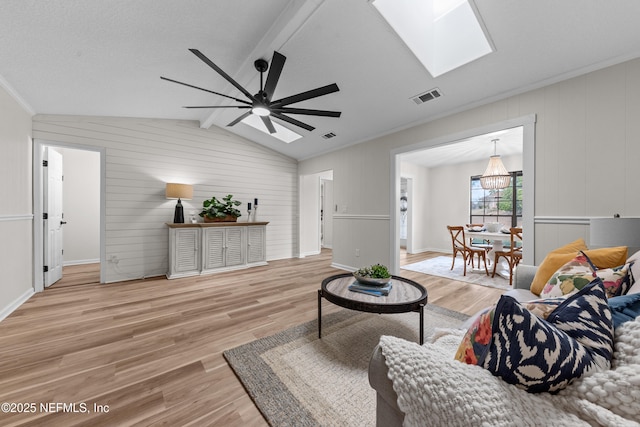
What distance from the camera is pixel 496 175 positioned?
464 cm

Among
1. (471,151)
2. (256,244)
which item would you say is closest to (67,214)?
(256,244)

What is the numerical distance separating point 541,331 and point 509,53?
9.14ft

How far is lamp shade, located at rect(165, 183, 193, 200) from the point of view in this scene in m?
4.12

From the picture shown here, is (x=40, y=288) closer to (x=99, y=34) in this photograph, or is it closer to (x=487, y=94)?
(x=99, y=34)

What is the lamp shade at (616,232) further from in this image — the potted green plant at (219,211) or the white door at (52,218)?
the white door at (52,218)

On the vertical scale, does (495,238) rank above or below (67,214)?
below

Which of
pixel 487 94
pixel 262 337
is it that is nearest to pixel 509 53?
pixel 487 94

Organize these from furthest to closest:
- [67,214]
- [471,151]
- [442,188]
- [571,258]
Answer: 1. [442,188]
2. [471,151]
3. [67,214]
4. [571,258]

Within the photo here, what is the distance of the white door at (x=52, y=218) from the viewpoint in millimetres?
3536

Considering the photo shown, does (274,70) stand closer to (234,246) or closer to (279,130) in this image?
(279,130)

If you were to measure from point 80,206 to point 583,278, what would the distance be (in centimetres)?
748

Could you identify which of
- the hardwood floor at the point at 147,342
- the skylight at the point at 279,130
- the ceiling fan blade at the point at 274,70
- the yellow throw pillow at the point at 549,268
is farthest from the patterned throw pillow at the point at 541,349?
the skylight at the point at 279,130

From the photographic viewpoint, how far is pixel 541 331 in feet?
1.98

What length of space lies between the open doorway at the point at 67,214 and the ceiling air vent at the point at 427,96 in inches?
186
